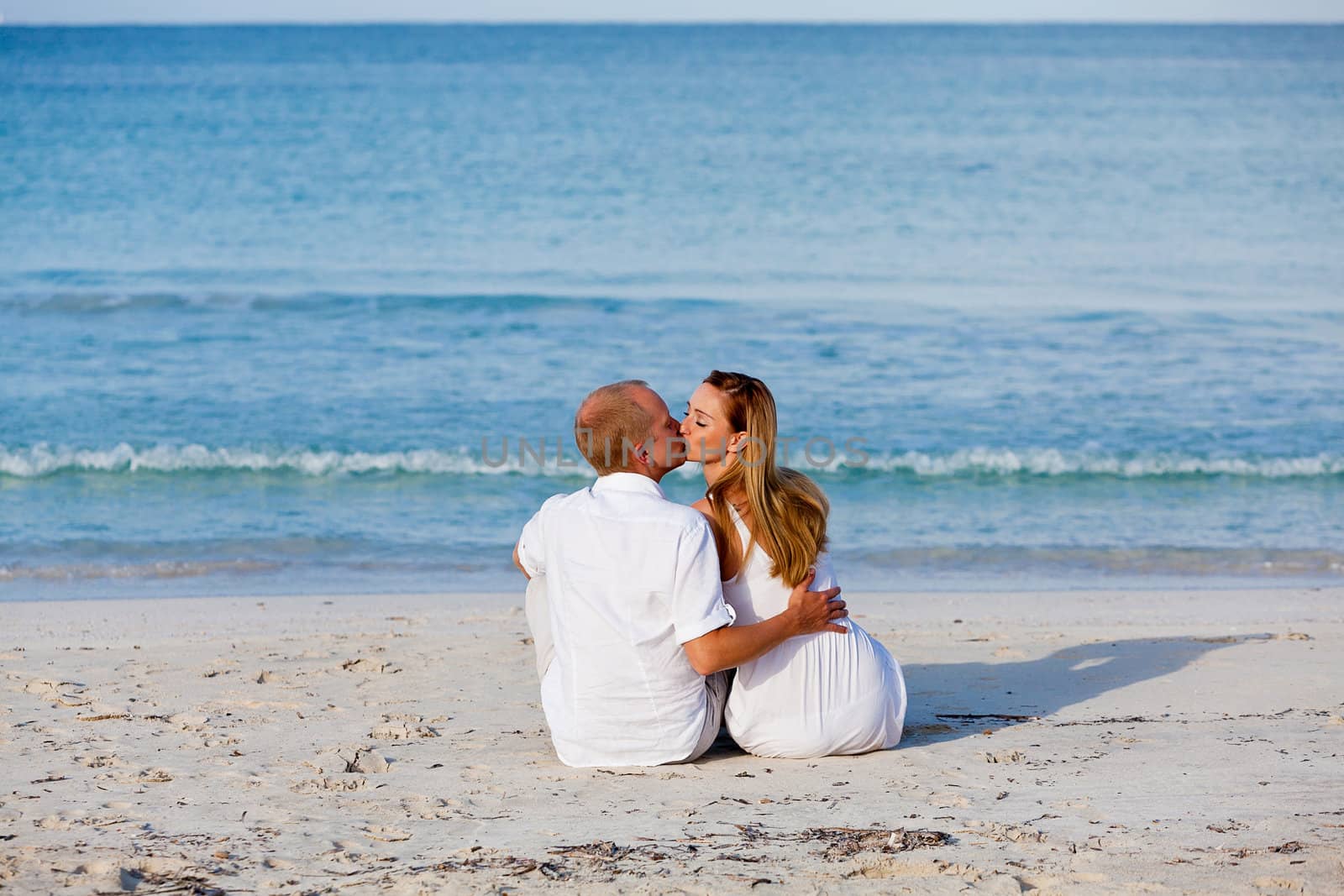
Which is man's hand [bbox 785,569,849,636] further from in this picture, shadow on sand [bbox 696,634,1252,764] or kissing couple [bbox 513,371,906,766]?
shadow on sand [bbox 696,634,1252,764]

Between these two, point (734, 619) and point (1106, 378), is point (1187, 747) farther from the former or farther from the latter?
point (1106, 378)

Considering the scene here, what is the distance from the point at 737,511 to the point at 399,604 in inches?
150

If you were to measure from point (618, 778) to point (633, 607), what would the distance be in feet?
1.94

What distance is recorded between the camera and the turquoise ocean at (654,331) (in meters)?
9.23

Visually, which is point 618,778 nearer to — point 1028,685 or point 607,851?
point 607,851

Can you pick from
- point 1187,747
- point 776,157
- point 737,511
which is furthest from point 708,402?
point 776,157

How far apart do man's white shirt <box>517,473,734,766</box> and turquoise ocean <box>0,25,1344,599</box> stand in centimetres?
406

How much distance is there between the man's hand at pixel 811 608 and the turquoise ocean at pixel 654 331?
4.23 m

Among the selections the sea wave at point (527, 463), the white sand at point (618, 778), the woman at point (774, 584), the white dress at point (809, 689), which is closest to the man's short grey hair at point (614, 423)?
the woman at point (774, 584)

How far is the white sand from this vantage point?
10.3 feet

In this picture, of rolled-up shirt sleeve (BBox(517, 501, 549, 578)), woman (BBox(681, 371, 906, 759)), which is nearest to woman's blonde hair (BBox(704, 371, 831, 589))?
woman (BBox(681, 371, 906, 759))

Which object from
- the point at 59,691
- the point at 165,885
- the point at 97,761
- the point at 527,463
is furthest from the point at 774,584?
the point at 527,463

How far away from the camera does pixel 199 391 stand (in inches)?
517

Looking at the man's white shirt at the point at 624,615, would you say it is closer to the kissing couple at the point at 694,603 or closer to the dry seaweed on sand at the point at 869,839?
the kissing couple at the point at 694,603
